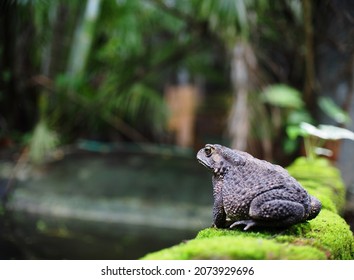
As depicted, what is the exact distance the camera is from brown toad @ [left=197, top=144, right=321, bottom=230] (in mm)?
1499

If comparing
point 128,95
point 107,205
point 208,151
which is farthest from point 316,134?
point 128,95

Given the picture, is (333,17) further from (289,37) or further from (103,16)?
(103,16)

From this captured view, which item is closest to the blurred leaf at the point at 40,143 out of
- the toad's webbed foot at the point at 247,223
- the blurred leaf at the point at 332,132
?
the blurred leaf at the point at 332,132

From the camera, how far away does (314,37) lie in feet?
15.5

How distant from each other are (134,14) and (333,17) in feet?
11.0

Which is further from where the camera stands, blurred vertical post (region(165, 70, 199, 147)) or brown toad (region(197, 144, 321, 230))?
blurred vertical post (region(165, 70, 199, 147))

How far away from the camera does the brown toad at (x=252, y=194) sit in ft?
4.92

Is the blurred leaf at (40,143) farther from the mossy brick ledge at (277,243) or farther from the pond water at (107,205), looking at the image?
the mossy brick ledge at (277,243)

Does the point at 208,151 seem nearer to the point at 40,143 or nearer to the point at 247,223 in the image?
the point at 247,223

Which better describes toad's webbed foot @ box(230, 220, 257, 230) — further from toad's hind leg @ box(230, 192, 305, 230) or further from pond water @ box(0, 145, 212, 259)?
pond water @ box(0, 145, 212, 259)

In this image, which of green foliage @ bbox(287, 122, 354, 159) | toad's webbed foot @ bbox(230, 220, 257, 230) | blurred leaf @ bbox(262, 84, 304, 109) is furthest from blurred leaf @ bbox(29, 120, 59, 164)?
toad's webbed foot @ bbox(230, 220, 257, 230)

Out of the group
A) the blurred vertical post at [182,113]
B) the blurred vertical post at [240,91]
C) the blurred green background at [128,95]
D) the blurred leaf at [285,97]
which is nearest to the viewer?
the blurred green background at [128,95]

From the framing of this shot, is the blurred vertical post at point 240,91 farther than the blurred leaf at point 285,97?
Yes
